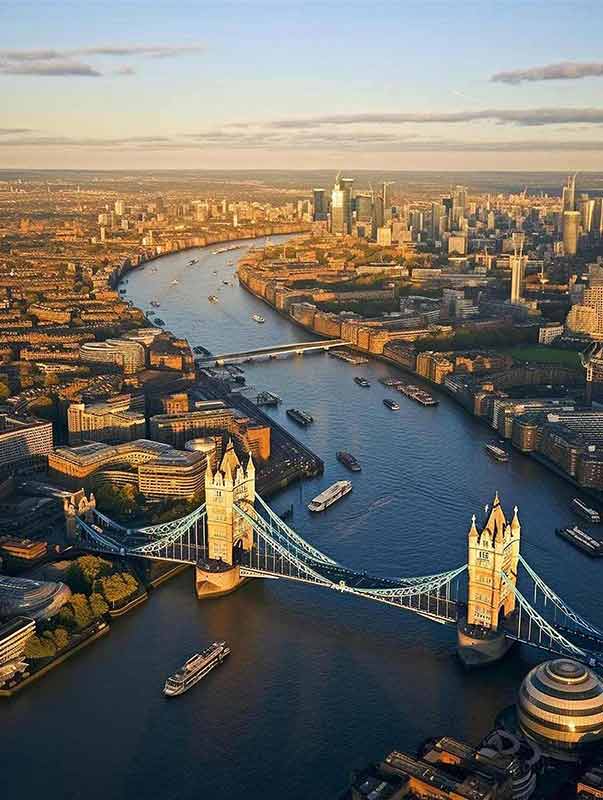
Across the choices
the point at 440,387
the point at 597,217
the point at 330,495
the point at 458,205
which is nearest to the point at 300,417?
the point at 440,387

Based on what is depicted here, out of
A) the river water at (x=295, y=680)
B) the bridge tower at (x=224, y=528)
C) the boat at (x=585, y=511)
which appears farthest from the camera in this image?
the boat at (x=585, y=511)

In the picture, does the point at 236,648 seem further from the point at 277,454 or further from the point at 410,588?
the point at 277,454

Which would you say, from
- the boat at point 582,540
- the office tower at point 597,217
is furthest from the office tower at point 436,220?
the boat at point 582,540

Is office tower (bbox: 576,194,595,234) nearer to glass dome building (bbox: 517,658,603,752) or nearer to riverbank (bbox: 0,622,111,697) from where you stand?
riverbank (bbox: 0,622,111,697)

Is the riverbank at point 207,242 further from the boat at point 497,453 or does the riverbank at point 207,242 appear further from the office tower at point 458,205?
the boat at point 497,453

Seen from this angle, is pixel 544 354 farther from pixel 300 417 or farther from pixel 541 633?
pixel 541 633

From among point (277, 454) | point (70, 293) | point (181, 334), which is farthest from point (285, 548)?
point (70, 293)
